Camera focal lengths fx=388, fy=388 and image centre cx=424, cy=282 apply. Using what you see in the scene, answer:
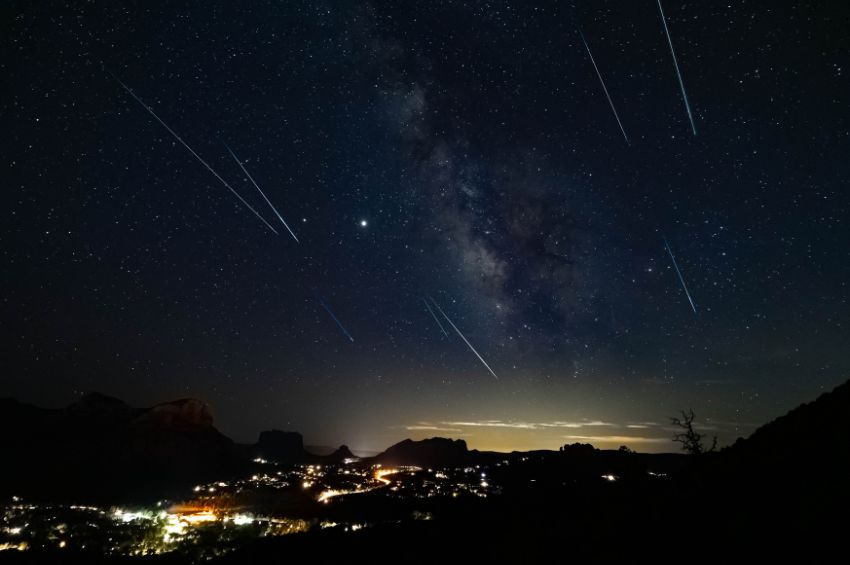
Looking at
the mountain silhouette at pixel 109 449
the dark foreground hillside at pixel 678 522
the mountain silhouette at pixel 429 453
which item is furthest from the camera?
the mountain silhouette at pixel 429 453

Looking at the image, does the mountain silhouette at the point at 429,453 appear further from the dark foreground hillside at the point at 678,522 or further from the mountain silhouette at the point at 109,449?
the dark foreground hillside at the point at 678,522

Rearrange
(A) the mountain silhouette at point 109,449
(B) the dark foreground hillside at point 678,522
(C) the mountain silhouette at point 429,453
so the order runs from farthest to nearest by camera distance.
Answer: (C) the mountain silhouette at point 429,453, (A) the mountain silhouette at point 109,449, (B) the dark foreground hillside at point 678,522

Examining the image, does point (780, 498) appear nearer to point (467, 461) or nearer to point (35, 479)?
point (35, 479)

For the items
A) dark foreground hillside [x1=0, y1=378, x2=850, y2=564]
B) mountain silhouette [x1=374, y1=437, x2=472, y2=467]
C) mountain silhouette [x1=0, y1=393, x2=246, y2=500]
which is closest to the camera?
dark foreground hillside [x1=0, y1=378, x2=850, y2=564]

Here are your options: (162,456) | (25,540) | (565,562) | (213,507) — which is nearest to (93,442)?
(162,456)

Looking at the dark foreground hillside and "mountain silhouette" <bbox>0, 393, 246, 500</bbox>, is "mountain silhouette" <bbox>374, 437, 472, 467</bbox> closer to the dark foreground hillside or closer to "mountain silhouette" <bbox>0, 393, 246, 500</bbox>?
"mountain silhouette" <bbox>0, 393, 246, 500</bbox>

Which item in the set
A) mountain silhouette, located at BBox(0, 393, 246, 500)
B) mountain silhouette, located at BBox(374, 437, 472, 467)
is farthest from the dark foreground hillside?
mountain silhouette, located at BBox(374, 437, 472, 467)

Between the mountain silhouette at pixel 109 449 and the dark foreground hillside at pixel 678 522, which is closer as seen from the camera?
the dark foreground hillside at pixel 678 522

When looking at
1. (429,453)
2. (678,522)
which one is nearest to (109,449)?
(429,453)

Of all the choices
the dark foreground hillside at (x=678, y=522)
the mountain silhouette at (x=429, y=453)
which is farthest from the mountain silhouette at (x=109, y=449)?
the dark foreground hillside at (x=678, y=522)

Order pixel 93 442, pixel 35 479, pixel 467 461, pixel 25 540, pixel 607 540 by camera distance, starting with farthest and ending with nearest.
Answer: pixel 467 461, pixel 93 442, pixel 35 479, pixel 25 540, pixel 607 540

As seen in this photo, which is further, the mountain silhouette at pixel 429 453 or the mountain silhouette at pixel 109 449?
the mountain silhouette at pixel 429 453
